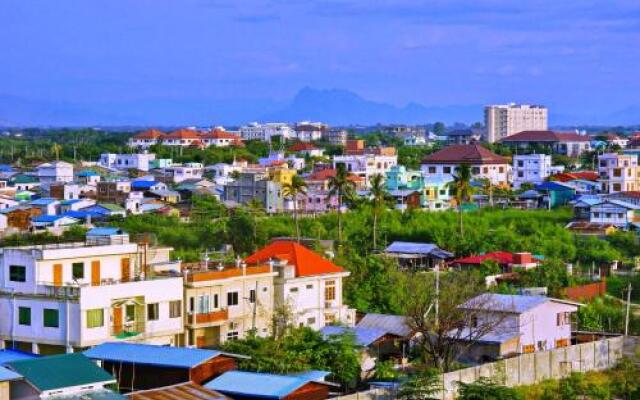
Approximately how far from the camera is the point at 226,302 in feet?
75.2

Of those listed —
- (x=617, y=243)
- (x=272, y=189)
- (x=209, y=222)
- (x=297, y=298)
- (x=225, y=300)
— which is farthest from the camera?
(x=272, y=189)

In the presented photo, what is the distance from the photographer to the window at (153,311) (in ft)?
69.9

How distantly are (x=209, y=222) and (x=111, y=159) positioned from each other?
1468 inches

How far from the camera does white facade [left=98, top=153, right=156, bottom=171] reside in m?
79.9

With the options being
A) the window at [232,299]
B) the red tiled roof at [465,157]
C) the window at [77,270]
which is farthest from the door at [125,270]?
the red tiled roof at [465,157]

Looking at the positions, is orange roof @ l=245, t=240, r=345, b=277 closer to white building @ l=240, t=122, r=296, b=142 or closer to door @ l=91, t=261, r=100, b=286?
door @ l=91, t=261, r=100, b=286

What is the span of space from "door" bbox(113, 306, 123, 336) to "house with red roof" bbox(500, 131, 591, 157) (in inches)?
3523

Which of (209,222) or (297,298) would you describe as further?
(209,222)

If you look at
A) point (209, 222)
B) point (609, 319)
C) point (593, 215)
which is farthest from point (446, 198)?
point (609, 319)

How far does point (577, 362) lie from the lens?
2345 centimetres

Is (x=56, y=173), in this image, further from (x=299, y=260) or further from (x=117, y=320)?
(x=117, y=320)

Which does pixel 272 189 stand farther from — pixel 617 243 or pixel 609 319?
pixel 609 319

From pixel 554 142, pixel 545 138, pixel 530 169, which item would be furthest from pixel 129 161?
pixel 554 142

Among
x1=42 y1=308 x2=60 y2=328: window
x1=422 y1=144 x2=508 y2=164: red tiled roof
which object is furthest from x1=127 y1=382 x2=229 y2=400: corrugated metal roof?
x1=422 y1=144 x2=508 y2=164: red tiled roof
